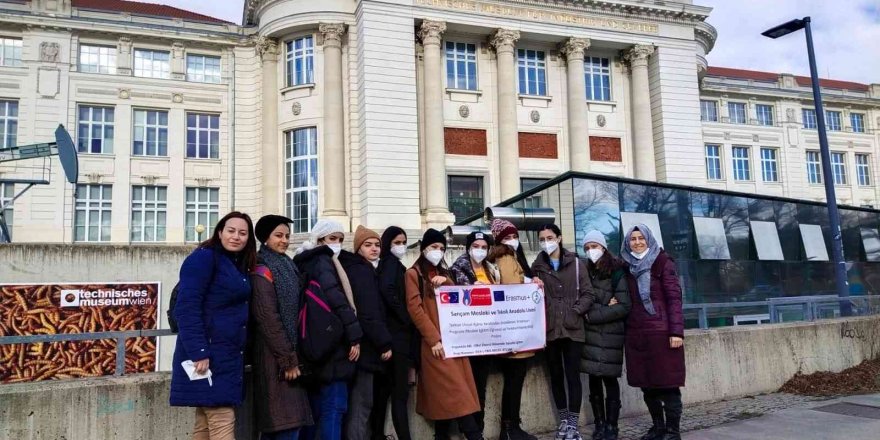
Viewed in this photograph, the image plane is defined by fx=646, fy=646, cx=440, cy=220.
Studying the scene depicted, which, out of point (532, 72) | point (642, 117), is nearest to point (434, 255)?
point (532, 72)

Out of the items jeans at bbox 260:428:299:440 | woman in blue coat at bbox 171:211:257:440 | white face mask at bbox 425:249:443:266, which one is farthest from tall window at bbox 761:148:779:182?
woman in blue coat at bbox 171:211:257:440

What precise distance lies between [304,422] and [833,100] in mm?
56080

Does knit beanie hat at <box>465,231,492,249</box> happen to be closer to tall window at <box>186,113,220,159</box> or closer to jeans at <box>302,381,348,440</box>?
jeans at <box>302,381,348,440</box>

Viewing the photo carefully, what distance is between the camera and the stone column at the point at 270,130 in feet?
102

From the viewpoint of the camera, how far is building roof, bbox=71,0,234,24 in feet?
113

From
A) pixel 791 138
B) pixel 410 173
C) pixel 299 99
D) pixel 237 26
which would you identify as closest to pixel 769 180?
pixel 791 138

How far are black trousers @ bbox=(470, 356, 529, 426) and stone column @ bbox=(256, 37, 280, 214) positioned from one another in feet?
84.8

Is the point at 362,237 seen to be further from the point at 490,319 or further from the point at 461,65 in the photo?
the point at 461,65

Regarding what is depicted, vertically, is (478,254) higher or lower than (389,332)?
higher

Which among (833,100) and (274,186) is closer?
(274,186)

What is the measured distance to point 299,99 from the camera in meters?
30.8

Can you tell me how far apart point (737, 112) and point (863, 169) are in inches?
513

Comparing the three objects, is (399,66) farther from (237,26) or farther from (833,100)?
(833,100)

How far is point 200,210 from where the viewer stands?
3247 cm
